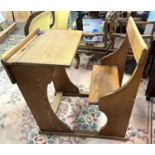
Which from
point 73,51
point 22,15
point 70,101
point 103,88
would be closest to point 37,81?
point 73,51

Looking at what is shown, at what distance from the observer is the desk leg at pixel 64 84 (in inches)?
67.2

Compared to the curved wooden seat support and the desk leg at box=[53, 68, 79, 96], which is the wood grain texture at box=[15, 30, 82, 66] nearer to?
the curved wooden seat support

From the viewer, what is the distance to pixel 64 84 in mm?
1766

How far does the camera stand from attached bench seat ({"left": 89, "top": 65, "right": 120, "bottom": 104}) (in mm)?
1283

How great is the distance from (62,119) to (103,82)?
525mm

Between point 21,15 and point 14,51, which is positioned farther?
point 21,15

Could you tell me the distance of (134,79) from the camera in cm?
99

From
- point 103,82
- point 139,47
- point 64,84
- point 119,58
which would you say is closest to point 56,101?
point 64,84

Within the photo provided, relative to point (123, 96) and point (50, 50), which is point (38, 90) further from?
point (123, 96)

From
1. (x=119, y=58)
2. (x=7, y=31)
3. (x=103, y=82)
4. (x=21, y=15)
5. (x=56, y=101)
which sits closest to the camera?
(x=103, y=82)

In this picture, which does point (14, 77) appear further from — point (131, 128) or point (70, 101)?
point (131, 128)

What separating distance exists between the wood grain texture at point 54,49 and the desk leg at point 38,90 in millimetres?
50

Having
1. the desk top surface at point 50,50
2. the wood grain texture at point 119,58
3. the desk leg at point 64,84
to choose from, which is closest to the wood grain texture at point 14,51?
the desk top surface at point 50,50
